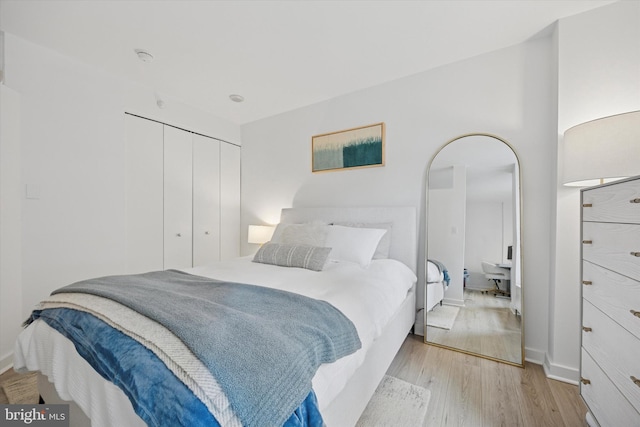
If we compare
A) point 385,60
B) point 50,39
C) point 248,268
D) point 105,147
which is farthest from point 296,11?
point 105,147

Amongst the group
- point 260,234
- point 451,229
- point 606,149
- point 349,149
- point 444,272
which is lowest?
point 444,272

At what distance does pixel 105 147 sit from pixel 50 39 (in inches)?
35.1

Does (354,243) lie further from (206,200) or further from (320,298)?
(206,200)

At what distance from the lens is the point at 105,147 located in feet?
8.62

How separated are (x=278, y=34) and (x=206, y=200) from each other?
7.50 feet

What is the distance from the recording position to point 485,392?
169 cm

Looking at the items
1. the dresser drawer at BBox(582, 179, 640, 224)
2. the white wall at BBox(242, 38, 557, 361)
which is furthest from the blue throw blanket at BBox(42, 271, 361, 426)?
the white wall at BBox(242, 38, 557, 361)

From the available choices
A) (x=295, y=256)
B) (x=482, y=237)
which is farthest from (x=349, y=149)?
(x=482, y=237)

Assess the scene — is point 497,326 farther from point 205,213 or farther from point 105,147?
point 105,147

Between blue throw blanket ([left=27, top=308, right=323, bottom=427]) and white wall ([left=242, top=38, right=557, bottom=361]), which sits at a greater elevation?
white wall ([left=242, top=38, right=557, bottom=361])

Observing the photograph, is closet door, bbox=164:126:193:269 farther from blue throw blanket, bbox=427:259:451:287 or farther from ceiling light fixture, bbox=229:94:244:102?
blue throw blanket, bbox=427:259:451:287

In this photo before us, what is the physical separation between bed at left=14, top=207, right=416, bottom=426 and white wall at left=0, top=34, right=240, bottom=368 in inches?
50.7

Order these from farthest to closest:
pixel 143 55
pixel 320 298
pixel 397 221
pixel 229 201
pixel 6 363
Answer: pixel 229 201 → pixel 397 221 → pixel 143 55 → pixel 6 363 → pixel 320 298

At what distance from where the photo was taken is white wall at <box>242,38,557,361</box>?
Answer: 6.76 ft
